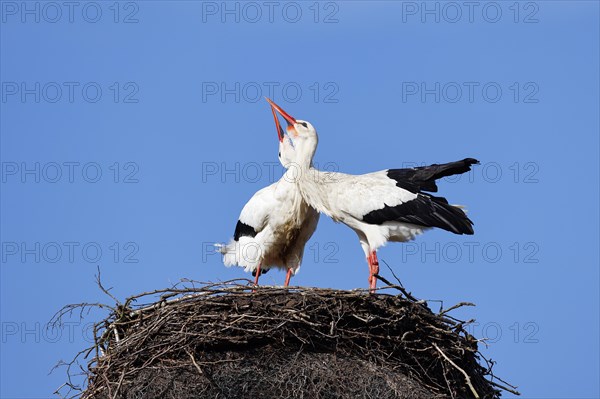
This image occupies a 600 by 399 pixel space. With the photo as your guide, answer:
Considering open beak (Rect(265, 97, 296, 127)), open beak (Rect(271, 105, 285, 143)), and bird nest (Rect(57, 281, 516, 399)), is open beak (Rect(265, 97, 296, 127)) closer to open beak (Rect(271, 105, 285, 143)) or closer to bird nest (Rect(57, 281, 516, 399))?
open beak (Rect(271, 105, 285, 143))

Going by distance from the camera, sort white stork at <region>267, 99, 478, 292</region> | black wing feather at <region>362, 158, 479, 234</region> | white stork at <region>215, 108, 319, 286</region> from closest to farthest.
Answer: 1. black wing feather at <region>362, 158, 479, 234</region>
2. white stork at <region>267, 99, 478, 292</region>
3. white stork at <region>215, 108, 319, 286</region>

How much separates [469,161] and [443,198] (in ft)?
1.52

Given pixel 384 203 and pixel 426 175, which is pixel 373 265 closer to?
pixel 384 203

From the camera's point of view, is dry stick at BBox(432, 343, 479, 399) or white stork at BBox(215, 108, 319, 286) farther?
white stork at BBox(215, 108, 319, 286)

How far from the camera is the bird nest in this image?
8.07 m

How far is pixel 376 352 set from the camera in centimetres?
839

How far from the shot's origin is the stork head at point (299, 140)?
35.5 ft

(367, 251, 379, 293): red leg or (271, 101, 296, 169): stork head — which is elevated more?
(271, 101, 296, 169): stork head

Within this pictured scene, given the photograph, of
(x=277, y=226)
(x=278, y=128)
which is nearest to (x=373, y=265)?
(x=277, y=226)

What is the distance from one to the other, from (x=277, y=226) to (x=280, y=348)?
115 inches

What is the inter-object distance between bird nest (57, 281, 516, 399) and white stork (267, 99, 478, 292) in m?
1.44

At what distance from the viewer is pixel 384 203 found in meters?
10.0

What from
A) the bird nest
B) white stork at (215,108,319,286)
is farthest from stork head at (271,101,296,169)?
the bird nest

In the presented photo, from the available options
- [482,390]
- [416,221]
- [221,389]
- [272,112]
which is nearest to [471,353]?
[482,390]
